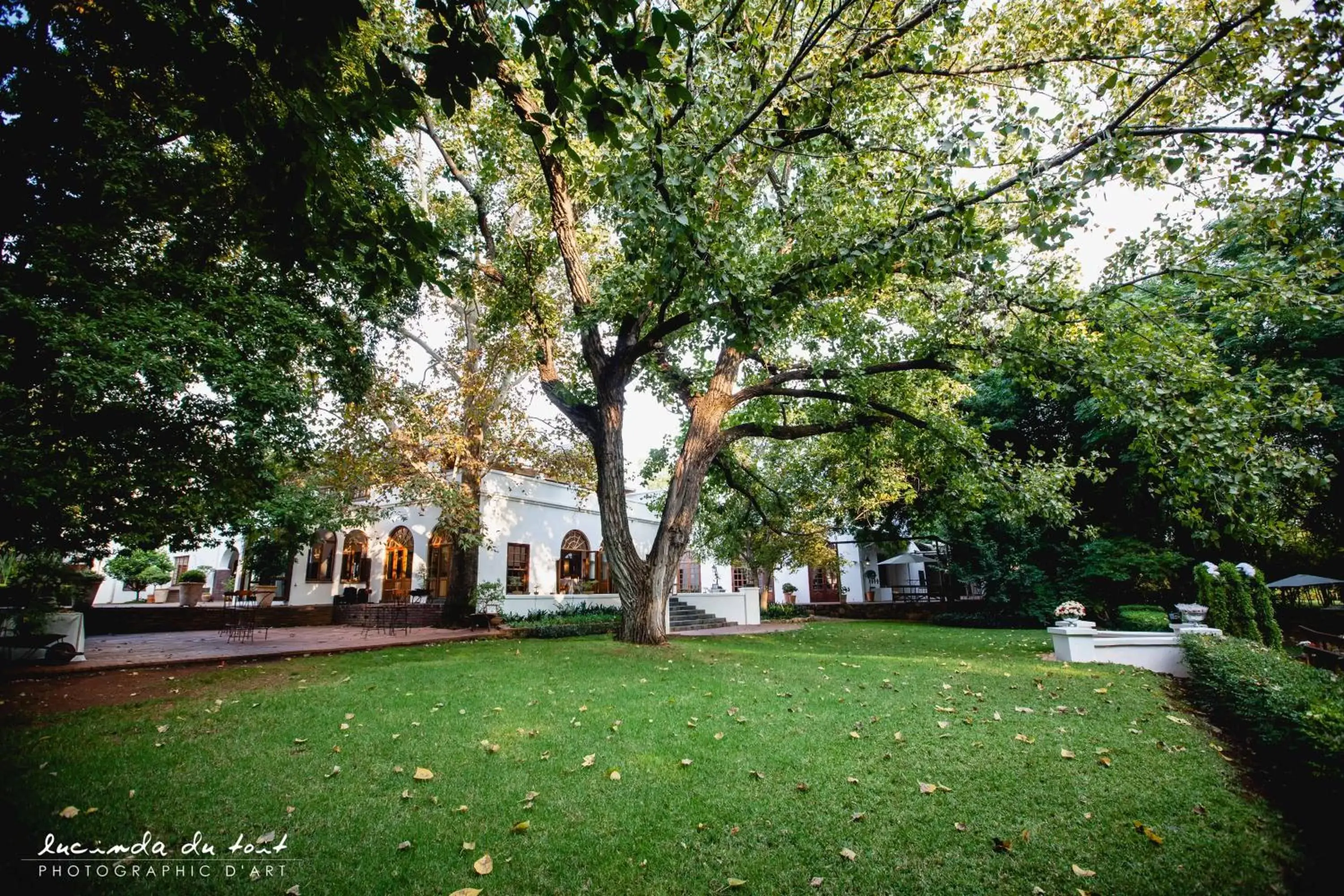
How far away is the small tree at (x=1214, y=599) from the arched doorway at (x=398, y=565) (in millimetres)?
20304

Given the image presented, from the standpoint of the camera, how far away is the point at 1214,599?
10.4 metres

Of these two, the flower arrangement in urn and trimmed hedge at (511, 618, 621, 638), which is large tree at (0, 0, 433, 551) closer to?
trimmed hedge at (511, 618, 621, 638)

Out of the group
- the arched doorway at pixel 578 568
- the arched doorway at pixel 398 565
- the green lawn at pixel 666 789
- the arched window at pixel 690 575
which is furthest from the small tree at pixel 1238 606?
the arched doorway at pixel 398 565

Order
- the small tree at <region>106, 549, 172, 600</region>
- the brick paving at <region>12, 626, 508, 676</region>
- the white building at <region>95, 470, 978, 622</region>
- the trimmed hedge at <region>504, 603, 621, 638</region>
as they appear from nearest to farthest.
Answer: the brick paving at <region>12, 626, 508, 676</region> < the trimmed hedge at <region>504, 603, 621, 638</region> < the white building at <region>95, 470, 978, 622</region> < the small tree at <region>106, 549, 172, 600</region>

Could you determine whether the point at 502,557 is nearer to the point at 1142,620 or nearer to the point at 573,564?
the point at 573,564

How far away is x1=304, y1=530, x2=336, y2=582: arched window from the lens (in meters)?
21.1

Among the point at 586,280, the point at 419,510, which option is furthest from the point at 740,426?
the point at 419,510

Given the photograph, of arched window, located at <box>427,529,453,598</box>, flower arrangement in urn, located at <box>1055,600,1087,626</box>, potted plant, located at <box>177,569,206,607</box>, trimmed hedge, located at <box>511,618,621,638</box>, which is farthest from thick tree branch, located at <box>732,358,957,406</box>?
potted plant, located at <box>177,569,206,607</box>

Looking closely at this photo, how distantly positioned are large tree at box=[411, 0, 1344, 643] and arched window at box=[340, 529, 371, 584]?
13664 mm

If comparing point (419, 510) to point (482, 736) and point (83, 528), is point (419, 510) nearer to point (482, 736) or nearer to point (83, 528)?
point (83, 528)

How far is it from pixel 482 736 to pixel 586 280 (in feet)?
24.8

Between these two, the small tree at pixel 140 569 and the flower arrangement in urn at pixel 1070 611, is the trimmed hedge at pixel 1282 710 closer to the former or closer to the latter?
the flower arrangement in urn at pixel 1070 611

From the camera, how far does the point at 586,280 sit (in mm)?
10156

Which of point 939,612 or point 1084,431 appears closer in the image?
point 1084,431
